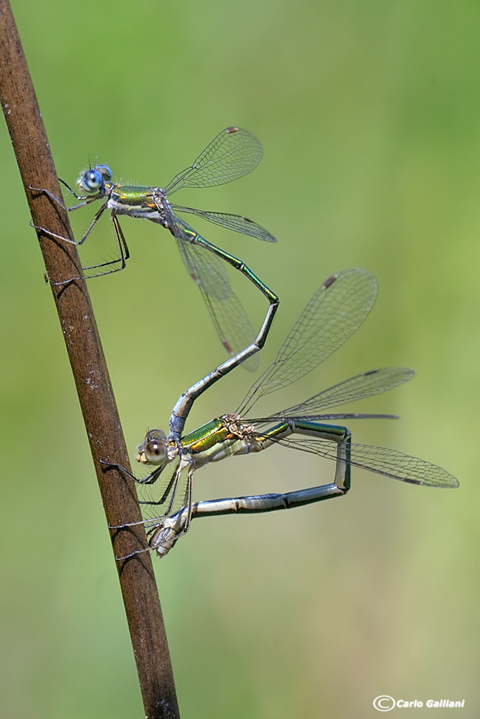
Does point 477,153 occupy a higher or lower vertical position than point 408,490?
higher

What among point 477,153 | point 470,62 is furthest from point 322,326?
point 470,62

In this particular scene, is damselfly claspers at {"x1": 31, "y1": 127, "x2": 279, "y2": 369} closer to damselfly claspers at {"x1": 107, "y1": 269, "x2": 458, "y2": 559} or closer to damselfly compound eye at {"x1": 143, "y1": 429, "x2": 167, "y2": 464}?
damselfly claspers at {"x1": 107, "y1": 269, "x2": 458, "y2": 559}

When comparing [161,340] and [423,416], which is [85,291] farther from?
[423,416]

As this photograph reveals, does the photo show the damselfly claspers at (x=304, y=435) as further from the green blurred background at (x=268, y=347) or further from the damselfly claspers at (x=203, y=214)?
the green blurred background at (x=268, y=347)

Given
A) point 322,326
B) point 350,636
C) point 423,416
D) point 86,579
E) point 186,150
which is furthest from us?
point 186,150

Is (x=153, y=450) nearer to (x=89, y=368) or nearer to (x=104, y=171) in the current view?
(x=89, y=368)

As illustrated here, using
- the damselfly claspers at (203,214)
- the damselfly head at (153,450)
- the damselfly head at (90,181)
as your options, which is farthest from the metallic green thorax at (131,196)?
the damselfly head at (153,450)

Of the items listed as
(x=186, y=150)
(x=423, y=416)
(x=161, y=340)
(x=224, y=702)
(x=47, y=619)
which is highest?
(x=186, y=150)
